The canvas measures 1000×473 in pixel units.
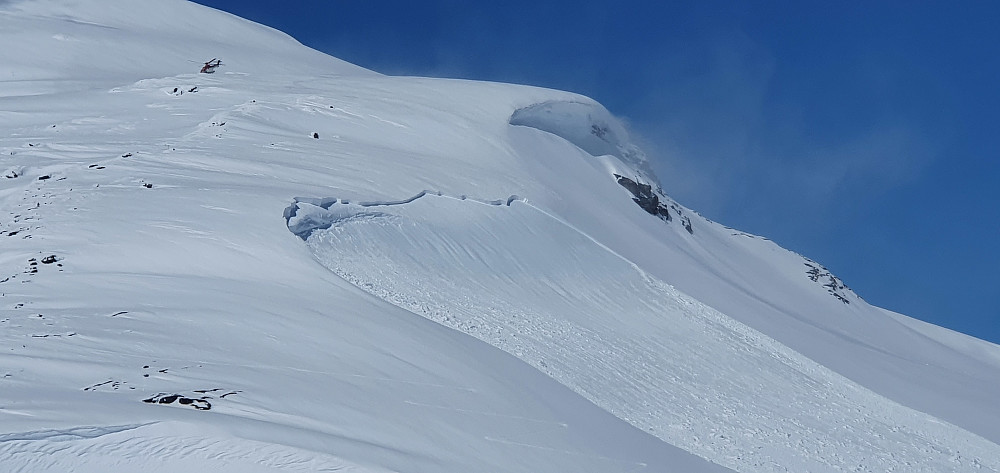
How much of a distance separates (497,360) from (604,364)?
8.21 feet

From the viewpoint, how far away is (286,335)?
335 inches

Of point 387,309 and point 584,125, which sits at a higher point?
point 584,125

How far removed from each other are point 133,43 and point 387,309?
2380 cm

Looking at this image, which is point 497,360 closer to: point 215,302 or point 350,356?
point 350,356

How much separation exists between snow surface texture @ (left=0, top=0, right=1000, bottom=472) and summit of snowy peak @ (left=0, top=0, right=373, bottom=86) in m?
0.43

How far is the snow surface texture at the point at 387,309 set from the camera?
6.48 m

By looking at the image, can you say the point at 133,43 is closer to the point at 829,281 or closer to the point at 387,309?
the point at 387,309

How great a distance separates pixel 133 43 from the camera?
30.0 meters

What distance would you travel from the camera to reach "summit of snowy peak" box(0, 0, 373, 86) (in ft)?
88.2

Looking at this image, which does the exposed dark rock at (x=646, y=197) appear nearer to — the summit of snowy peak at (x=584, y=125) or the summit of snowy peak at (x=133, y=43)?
the summit of snowy peak at (x=584, y=125)

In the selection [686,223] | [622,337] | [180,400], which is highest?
[686,223]

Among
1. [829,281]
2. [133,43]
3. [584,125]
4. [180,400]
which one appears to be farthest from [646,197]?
[180,400]

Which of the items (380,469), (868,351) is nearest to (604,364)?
(380,469)

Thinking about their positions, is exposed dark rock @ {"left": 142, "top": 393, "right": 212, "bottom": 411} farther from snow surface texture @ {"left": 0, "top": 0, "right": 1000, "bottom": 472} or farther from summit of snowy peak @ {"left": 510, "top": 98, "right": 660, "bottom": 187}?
summit of snowy peak @ {"left": 510, "top": 98, "right": 660, "bottom": 187}
